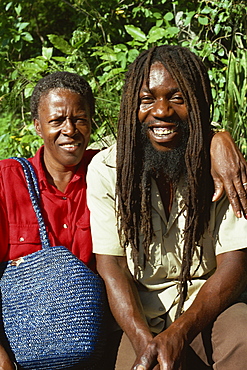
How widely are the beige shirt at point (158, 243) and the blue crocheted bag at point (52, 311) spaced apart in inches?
8.7

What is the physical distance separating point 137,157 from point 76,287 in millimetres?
734

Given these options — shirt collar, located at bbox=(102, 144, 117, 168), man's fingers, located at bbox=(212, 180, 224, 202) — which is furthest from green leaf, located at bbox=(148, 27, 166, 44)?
man's fingers, located at bbox=(212, 180, 224, 202)

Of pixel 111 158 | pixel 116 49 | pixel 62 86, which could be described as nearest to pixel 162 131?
pixel 111 158

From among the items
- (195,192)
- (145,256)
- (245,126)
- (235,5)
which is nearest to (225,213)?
(195,192)

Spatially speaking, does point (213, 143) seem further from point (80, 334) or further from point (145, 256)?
point (80, 334)

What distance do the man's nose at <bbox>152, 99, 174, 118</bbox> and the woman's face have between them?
512mm

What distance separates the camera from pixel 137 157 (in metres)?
3.14

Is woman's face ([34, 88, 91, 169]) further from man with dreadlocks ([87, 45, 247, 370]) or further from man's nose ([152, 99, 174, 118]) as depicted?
man's nose ([152, 99, 174, 118])

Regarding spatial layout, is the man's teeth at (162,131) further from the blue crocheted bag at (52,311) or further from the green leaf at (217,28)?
the green leaf at (217,28)

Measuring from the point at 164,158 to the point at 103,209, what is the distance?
407 mm

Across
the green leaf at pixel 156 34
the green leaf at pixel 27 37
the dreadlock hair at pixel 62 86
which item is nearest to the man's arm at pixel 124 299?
the dreadlock hair at pixel 62 86

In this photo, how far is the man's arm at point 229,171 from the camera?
2.89 metres

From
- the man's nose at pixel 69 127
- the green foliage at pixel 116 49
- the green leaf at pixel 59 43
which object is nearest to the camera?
the man's nose at pixel 69 127

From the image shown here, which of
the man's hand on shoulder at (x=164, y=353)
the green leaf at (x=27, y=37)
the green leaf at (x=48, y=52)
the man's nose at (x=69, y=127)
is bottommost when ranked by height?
the man's hand on shoulder at (x=164, y=353)
